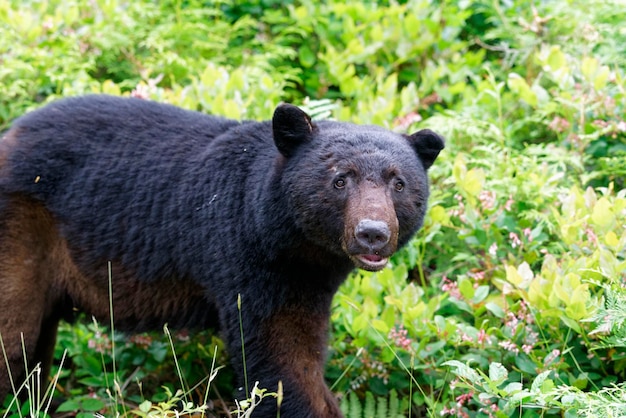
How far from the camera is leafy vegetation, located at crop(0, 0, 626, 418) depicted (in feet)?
17.2

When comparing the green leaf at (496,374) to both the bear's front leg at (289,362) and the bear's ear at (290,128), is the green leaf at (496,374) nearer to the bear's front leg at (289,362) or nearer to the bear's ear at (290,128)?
the bear's front leg at (289,362)

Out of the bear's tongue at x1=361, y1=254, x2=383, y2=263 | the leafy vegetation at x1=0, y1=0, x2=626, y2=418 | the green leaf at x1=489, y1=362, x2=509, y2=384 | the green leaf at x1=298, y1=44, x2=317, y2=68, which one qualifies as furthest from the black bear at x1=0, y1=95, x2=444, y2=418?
the green leaf at x1=298, y1=44, x2=317, y2=68

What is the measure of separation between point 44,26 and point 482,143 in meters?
4.05

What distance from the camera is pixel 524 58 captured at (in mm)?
8008

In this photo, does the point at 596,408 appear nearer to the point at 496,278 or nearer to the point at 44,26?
the point at 496,278

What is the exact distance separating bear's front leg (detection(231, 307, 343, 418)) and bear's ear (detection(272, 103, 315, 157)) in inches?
34.9

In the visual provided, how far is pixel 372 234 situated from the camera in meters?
4.29

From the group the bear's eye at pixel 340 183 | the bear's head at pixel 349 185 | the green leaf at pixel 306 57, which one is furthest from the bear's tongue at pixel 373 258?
the green leaf at pixel 306 57

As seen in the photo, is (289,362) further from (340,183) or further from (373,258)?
(340,183)

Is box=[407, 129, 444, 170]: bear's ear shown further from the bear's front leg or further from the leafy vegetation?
the bear's front leg

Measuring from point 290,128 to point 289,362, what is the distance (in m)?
1.26

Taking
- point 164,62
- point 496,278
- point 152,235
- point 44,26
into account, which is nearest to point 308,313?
point 152,235

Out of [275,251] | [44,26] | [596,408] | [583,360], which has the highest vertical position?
[44,26]

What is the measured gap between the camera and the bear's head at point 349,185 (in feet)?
14.5
